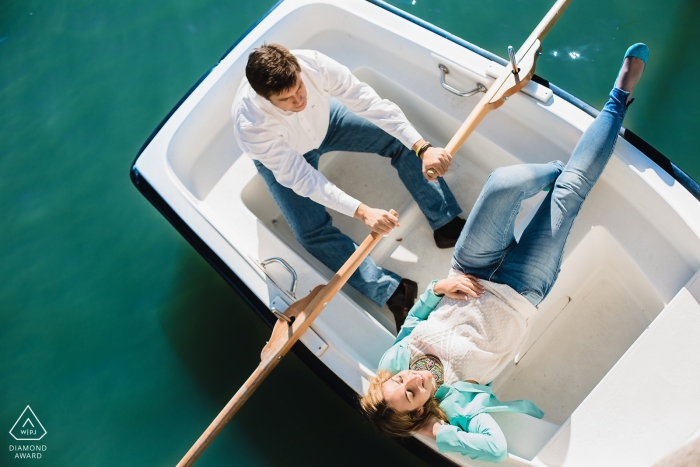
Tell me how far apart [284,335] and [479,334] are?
1.82 ft

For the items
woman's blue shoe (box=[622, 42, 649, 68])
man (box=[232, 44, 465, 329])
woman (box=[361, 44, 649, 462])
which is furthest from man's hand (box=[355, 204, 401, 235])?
woman's blue shoe (box=[622, 42, 649, 68])

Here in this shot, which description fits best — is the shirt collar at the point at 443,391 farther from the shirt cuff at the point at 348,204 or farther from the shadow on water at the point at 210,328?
the shadow on water at the point at 210,328

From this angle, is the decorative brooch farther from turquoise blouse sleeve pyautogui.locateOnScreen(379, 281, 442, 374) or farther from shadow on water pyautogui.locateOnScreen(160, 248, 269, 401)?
shadow on water pyautogui.locateOnScreen(160, 248, 269, 401)

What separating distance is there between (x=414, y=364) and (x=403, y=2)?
6.19 ft

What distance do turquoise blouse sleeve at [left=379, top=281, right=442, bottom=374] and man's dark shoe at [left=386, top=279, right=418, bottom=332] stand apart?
10.0 inches

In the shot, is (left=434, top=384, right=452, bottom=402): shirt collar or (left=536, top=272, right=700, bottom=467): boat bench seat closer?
(left=536, top=272, right=700, bottom=467): boat bench seat

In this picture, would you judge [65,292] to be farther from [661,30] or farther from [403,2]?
[661,30]

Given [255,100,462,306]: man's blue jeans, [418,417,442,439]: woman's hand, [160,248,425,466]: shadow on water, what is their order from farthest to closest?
[160,248,425,466]: shadow on water, [255,100,462,306]: man's blue jeans, [418,417,442,439]: woman's hand

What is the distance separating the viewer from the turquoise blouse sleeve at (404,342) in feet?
5.18

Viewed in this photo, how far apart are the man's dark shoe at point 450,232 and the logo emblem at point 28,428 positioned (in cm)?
188

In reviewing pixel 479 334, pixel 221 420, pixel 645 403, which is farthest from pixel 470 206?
pixel 221 420

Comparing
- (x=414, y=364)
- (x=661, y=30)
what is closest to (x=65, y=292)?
(x=414, y=364)

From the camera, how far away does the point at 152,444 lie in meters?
2.40

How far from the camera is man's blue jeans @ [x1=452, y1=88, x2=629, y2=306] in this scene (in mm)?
1575
